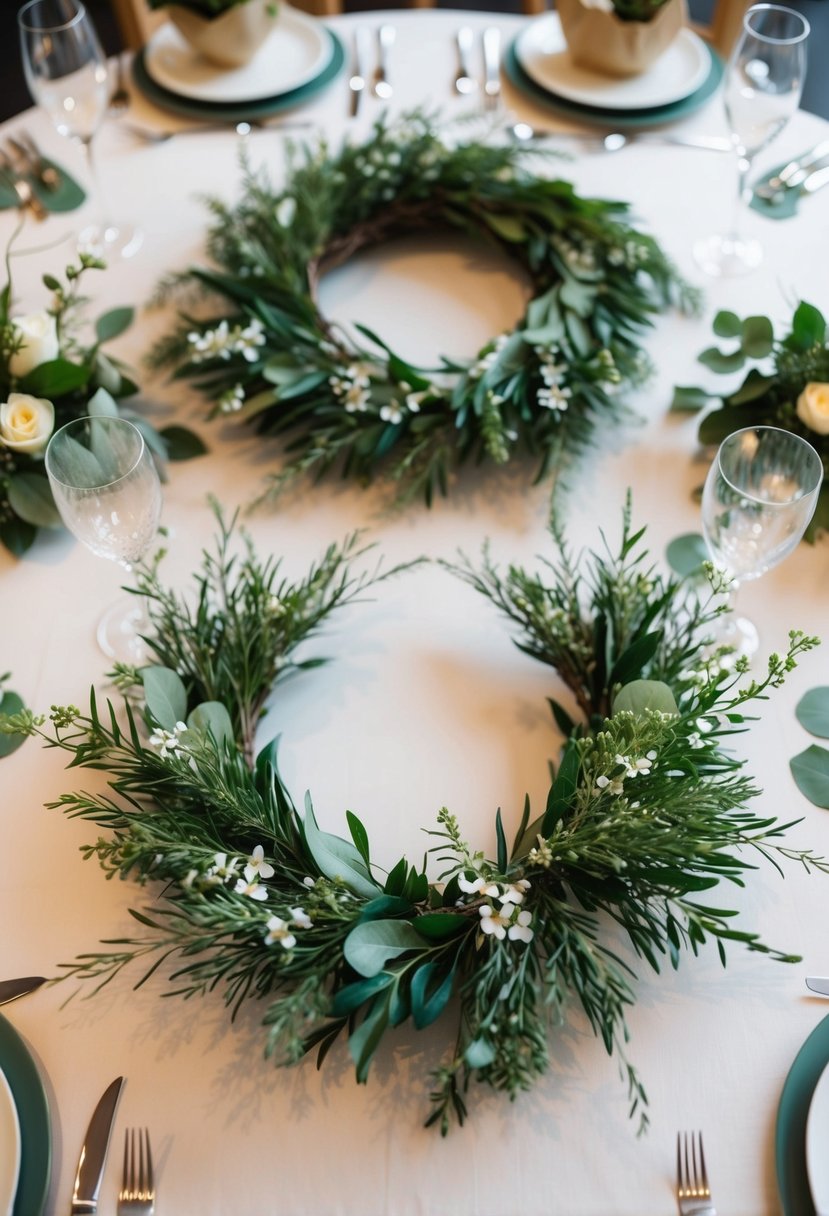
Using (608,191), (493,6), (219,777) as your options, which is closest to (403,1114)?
(219,777)

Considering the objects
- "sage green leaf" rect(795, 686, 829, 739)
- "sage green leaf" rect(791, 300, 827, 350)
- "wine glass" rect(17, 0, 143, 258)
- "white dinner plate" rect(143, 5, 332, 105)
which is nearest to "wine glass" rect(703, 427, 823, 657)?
"sage green leaf" rect(795, 686, 829, 739)

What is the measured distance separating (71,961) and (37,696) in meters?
0.30

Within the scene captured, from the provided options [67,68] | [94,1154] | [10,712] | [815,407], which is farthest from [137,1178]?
[67,68]

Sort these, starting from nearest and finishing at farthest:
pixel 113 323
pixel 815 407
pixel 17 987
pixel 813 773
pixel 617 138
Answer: pixel 17 987
pixel 813 773
pixel 815 407
pixel 113 323
pixel 617 138

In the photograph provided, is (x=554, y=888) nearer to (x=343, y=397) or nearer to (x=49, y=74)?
(x=343, y=397)

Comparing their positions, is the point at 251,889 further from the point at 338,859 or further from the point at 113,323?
the point at 113,323

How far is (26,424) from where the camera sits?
1168 millimetres

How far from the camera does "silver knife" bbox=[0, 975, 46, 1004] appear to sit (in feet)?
2.86

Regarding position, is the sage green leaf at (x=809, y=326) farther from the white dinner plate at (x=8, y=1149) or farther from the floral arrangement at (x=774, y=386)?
the white dinner plate at (x=8, y=1149)

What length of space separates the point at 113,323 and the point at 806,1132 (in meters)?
1.23

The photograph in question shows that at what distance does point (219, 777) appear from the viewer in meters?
0.88

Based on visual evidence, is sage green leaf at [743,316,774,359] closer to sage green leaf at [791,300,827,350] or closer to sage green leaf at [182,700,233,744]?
sage green leaf at [791,300,827,350]

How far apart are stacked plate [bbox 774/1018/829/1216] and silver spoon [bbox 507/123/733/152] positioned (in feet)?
4.29

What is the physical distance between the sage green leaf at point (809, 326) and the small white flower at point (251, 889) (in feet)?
2.85
